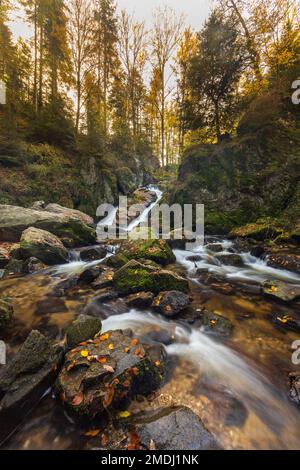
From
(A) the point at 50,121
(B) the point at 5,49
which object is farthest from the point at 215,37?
(B) the point at 5,49

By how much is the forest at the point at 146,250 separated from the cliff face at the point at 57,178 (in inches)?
3.3

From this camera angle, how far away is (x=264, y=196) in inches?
393

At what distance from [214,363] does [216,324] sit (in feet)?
2.58

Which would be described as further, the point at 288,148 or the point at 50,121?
the point at 50,121

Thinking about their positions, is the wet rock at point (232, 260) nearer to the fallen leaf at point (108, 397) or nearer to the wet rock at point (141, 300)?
the wet rock at point (141, 300)

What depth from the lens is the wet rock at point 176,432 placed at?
1.95 m

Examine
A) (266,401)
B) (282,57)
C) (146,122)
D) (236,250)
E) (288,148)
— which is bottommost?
(266,401)

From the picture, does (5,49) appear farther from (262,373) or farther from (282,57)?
(262,373)

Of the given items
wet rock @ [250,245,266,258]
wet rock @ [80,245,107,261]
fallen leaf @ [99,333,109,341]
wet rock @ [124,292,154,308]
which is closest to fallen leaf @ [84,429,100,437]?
fallen leaf @ [99,333,109,341]

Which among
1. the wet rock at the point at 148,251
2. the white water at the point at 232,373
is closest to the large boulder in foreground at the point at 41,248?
the wet rock at the point at 148,251

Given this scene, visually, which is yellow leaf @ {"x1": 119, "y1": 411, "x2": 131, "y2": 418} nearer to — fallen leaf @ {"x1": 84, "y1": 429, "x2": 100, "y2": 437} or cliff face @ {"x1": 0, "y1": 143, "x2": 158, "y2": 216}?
fallen leaf @ {"x1": 84, "y1": 429, "x2": 100, "y2": 437}

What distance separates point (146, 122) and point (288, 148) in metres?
19.6

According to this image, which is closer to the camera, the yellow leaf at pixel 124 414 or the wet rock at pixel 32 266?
the yellow leaf at pixel 124 414

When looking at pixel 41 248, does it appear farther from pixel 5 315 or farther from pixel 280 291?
pixel 280 291
